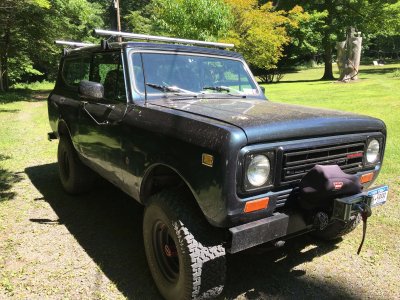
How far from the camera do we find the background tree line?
1770 cm

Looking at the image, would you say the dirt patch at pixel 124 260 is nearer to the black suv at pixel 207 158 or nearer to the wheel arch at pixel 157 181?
the black suv at pixel 207 158

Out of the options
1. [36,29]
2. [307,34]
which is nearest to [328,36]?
[307,34]

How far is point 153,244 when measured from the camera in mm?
3211

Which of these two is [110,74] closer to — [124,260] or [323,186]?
[124,260]

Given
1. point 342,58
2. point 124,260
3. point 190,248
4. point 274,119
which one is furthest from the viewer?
point 342,58

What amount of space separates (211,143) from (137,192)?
1125mm

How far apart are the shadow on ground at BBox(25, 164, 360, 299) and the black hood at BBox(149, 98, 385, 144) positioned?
1006 millimetres

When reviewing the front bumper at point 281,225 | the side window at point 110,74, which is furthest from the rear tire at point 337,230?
the side window at point 110,74

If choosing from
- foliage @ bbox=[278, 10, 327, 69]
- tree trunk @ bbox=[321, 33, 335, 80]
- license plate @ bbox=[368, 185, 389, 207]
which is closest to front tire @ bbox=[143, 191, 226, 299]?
license plate @ bbox=[368, 185, 389, 207]

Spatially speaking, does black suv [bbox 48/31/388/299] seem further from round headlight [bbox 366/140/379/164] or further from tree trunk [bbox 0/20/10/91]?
tree trunk [bbox 0/20/10/91]

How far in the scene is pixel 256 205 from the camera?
2.58m

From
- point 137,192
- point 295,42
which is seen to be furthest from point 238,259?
point 295,42

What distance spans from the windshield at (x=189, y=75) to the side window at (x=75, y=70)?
1236 millimetres

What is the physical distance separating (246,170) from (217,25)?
16.6m
